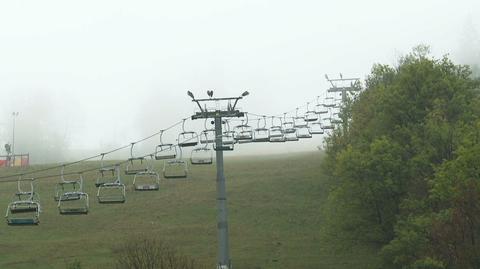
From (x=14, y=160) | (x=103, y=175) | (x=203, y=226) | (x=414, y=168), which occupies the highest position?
(x=14, y=160)

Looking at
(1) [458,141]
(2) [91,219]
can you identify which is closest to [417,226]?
(1) [458,141]

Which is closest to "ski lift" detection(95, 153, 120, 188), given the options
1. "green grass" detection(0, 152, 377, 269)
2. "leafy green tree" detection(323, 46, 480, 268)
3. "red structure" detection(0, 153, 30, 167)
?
"green grass" detection(0, 152, 377, 269)

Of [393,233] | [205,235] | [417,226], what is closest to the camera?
[417,226]

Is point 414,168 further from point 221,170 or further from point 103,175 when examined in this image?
point 103,175

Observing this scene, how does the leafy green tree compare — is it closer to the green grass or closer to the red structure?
the green grass

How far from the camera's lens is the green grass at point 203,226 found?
5750 cm

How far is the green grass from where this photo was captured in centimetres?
5750

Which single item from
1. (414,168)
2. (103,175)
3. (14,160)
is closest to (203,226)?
→ (103,175)

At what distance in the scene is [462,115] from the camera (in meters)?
43.3

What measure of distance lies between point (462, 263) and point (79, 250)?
136ft

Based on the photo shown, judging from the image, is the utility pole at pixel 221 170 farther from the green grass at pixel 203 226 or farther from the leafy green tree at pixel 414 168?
the green grass at pixel 203 226

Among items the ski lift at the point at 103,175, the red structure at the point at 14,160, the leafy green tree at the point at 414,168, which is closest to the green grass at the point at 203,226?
the ski lift at the point at 103,175

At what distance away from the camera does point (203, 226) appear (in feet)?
233

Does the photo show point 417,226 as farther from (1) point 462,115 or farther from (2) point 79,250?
(2) point 79,250
